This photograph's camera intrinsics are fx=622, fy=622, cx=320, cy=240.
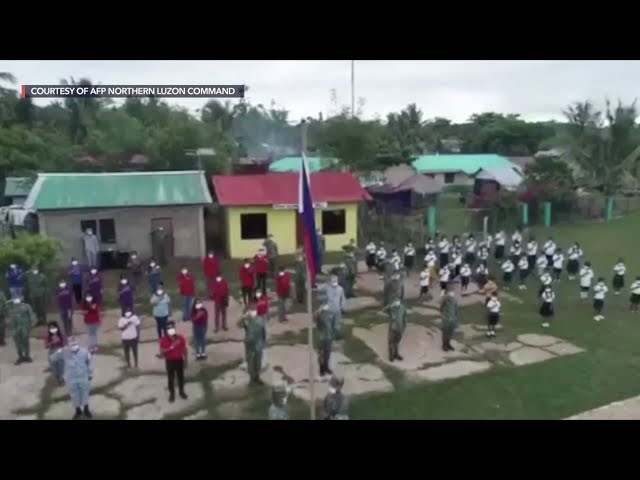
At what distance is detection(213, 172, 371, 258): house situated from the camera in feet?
52.1

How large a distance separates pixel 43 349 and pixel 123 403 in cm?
273

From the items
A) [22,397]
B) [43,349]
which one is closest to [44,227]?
[43,349]

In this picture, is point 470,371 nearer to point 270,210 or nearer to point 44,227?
point 270,210

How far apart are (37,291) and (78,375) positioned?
392 centimetres

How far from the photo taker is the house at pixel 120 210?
571 inches

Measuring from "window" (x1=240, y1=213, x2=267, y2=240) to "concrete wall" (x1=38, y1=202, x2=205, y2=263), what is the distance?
110 cm

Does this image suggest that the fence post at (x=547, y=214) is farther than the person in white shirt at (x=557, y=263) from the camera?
Yes

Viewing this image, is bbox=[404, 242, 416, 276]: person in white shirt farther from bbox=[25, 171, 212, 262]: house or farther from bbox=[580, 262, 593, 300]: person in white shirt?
bbox=[25, 171, 212, 262]: house

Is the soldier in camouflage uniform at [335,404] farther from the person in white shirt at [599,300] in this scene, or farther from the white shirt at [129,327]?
the person in white shirt at [599,300]

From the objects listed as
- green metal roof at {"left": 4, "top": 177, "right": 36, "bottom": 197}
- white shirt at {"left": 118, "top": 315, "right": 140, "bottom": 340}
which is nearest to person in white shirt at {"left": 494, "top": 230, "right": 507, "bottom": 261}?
white shirt at {"left": 118, "top": 315, "right": 140, "bottom": 340}

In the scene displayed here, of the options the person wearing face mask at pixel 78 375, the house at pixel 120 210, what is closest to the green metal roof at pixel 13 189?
the house at pixel 120 210

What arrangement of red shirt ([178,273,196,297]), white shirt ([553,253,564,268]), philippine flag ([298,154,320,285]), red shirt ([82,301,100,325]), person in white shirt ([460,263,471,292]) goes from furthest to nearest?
white shirt ([553,253,564,268])
person in white shirt ([460,263,471,292])
red shirt ([178,273,196,297])
red shirt ([82,301,100,325])
philippine flag ([298,154,320,285])

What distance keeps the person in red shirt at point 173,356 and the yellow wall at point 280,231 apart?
800 cm

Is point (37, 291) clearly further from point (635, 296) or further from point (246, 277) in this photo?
point (635, 296)
